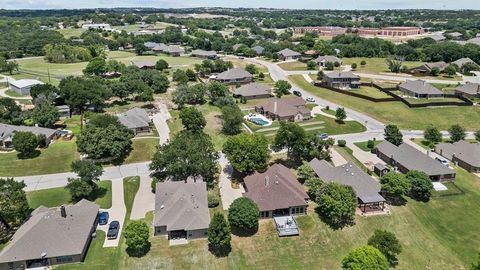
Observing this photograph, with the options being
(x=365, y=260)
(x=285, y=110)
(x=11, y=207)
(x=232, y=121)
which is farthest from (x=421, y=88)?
(x=11, y=207)

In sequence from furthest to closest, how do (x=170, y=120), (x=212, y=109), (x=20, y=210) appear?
1. (x=212, y=109)
2. (x=170, y=120)
3. (x=20, y=210)

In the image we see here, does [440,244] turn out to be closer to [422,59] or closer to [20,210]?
[20,210]

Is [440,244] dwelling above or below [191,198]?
below

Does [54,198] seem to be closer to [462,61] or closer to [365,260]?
[365,260]

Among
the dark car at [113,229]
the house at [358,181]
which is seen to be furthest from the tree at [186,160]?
the house at [358,181]

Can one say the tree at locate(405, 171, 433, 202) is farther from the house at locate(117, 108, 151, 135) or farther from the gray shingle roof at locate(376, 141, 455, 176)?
the house at locate(117, 108, 151, 135)

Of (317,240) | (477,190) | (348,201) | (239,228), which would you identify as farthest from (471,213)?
(239,228)

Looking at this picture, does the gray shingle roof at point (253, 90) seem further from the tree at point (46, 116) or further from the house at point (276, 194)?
the house at point (276, 194)
